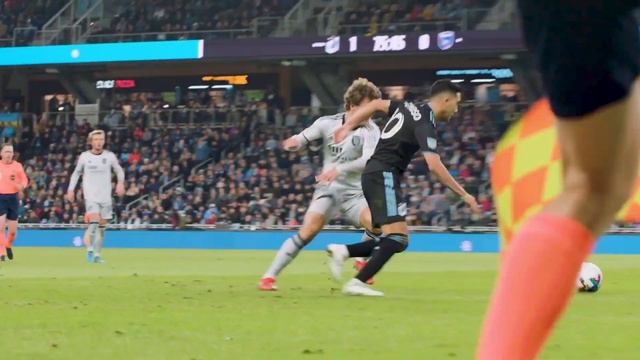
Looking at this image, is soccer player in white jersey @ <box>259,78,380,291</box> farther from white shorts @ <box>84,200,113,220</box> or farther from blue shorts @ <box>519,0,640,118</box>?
blue shorts @ <box>519,0,640,118</box>

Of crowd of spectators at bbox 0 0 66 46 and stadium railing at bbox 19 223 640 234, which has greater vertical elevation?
crowd of spectators at bbox 0 0 66 46

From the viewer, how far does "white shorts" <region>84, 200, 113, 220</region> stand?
20734 millimetres

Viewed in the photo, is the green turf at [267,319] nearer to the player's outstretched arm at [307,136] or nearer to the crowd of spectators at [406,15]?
the player's outstretched arm at [307,136]

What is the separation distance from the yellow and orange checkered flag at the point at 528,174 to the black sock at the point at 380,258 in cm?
690

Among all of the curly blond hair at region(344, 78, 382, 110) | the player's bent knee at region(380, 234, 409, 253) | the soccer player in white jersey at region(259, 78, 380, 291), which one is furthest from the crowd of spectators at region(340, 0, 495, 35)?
the player's bent knee at region(380, 234, 409, 253)

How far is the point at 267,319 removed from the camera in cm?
797

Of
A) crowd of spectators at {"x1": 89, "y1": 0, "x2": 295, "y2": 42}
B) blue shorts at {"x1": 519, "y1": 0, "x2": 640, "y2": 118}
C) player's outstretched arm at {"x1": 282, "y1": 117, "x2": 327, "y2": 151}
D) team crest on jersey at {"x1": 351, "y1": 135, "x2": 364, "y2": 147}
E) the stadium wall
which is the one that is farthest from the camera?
crowd of spectators at {"x1": 89, "y1": 0, "x2": 295, "y2": 42}

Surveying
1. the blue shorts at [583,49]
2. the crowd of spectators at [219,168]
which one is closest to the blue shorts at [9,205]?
the crowd of spectators at [219,168]

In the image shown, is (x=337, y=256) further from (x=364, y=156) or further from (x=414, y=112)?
(x=414, y=112)

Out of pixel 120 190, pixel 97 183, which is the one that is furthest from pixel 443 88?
A: pixel 97 183

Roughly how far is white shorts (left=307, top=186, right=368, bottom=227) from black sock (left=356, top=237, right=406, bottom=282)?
157cm

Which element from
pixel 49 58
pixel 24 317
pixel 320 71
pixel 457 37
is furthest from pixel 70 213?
pixel 24 317

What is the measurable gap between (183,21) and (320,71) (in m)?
5.14

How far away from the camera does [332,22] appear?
38250 millimetres
